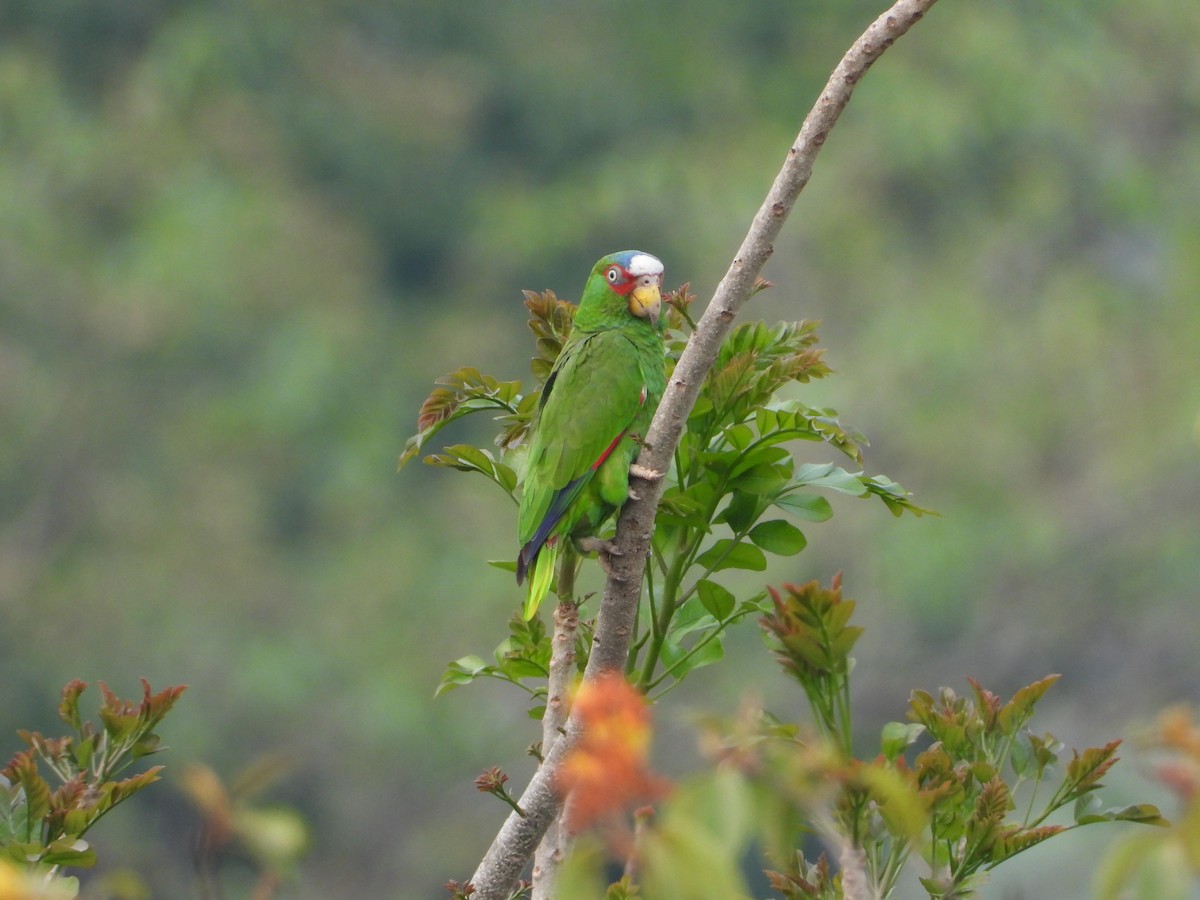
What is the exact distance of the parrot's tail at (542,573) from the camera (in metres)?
1.88

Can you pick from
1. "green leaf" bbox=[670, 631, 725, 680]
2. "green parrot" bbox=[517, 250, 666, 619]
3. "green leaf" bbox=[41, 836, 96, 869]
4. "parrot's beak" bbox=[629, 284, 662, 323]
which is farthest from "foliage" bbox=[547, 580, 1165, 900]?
"parrot's beak" bbox=[629, 284, 662, 323]

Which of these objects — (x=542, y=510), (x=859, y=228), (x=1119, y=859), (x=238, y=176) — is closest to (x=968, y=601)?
(x=859, y=228)

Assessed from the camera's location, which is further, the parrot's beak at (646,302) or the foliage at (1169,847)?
the parrot's beak at (646,302)

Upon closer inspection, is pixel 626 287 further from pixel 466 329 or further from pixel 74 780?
pixel 466 329

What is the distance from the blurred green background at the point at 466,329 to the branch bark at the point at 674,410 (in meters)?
8.42

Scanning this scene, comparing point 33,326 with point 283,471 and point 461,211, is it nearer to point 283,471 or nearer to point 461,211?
point 283,471

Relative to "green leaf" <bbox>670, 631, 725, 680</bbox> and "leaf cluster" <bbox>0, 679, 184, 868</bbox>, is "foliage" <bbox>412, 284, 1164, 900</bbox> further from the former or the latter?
"leaf cluster" <bbox>0, 679, 184, 868</bbox>

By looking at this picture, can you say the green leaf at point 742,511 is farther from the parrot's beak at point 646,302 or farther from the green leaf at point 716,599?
the parrot's beak at point 646,302

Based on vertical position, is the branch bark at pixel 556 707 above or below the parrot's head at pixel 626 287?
below

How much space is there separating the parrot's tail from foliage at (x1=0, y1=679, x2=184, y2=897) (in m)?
0.55

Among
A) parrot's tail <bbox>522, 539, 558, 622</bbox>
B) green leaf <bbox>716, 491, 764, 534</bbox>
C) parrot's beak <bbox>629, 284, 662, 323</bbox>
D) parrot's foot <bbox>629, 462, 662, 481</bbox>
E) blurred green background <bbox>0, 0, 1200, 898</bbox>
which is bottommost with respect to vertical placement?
parrot's foot <bbox>629, 462, 662, 481</bbox>

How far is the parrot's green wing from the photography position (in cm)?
193

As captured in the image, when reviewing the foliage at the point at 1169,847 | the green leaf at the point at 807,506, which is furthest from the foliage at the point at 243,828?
the green leaf at the point at 807,506

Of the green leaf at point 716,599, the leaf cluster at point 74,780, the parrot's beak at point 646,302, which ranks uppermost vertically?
the parrot's beak at point 646,302
